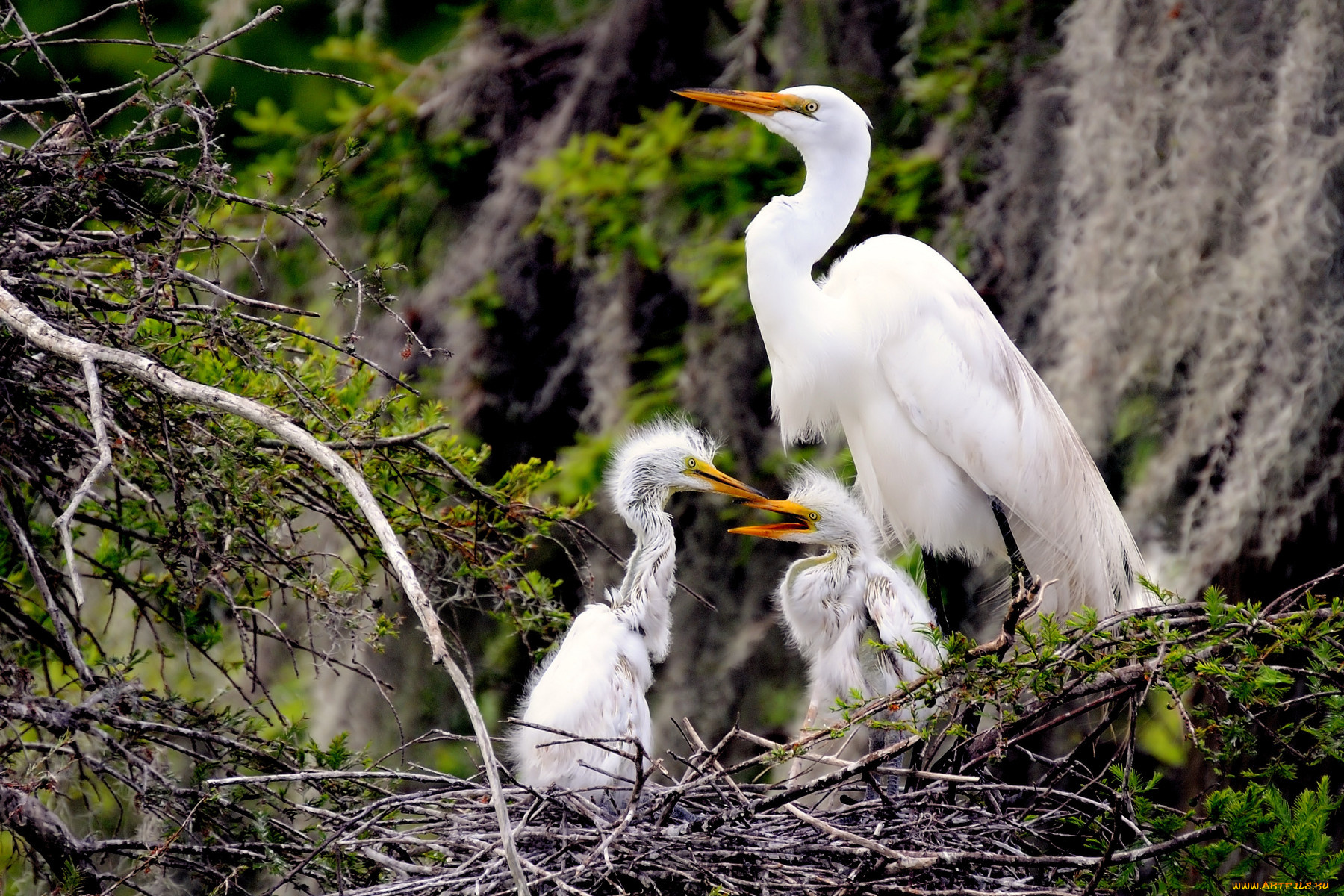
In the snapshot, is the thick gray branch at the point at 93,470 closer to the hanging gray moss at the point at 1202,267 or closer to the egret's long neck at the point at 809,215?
the egret's long neck at the point at 809,215

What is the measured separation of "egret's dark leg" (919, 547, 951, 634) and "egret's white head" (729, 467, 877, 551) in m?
0.12

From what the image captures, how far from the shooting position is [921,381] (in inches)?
101

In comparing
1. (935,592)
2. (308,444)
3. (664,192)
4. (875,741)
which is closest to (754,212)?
(664,192)

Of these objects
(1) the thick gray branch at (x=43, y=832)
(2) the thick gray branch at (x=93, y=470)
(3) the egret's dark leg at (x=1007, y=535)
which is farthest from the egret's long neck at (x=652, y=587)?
(2) the thick gray branch at (x=93, y=470)

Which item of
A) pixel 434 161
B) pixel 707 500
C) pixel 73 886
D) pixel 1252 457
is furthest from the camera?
pixel 434 161

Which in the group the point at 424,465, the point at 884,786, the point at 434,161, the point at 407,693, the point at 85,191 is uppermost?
the point at 85,191

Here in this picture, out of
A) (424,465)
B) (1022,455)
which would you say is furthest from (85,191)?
(1022,455)

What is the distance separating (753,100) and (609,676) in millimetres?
1057

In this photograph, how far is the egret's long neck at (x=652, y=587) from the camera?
93.2 inches

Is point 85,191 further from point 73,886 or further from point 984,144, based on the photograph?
point 984,144

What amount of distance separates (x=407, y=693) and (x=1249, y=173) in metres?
2.26

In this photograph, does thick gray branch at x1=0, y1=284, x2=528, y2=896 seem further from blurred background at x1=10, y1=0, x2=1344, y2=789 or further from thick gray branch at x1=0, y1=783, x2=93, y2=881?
blurred background at x1=10, y1=0, x2=1344, y2=789

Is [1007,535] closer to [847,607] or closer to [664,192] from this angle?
[847,607]

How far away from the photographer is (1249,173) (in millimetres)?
2770
